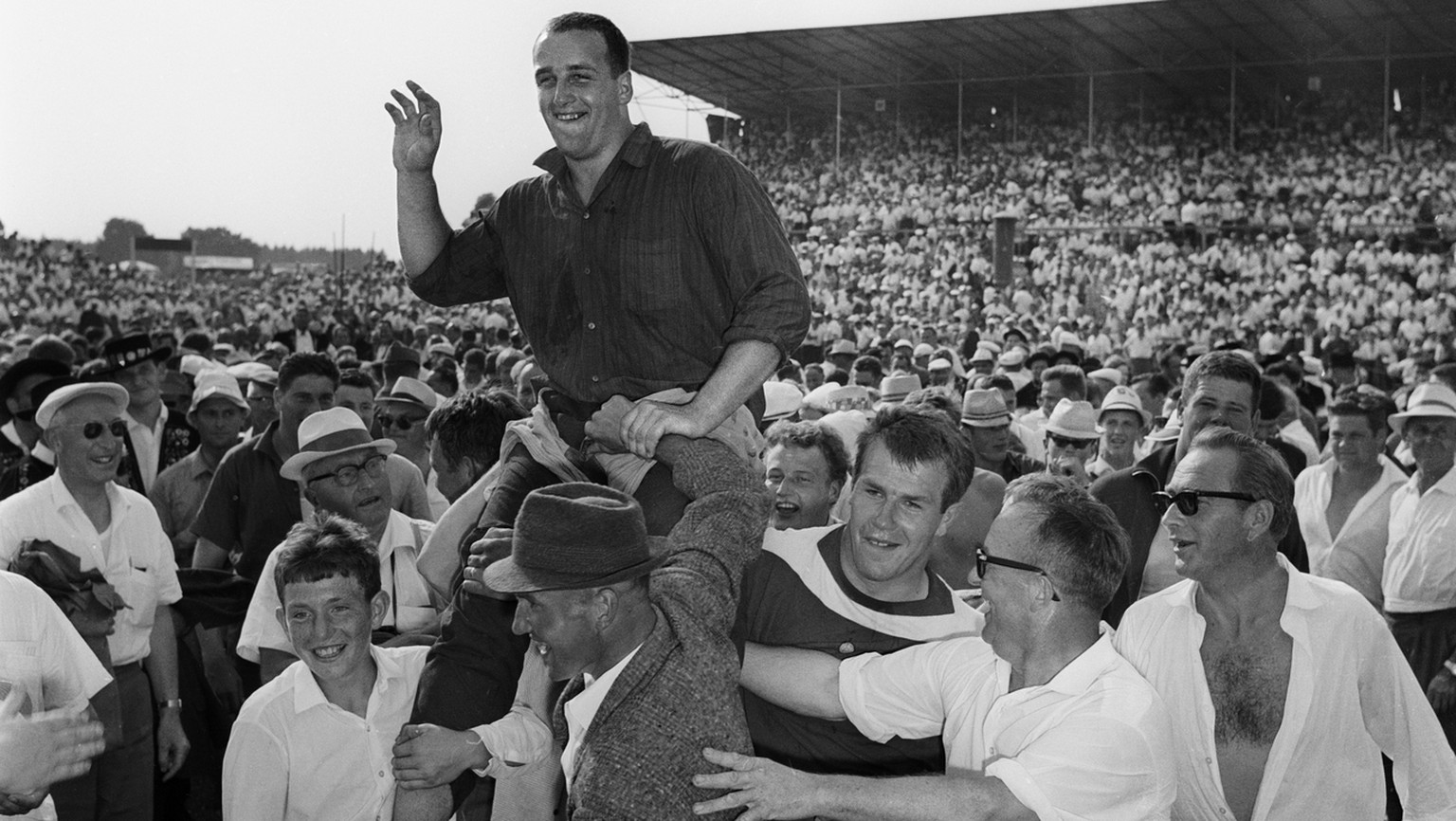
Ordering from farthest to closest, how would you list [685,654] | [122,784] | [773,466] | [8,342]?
1. [8,342]
2. [773,466]
3. [122,784]
4. [685,654]

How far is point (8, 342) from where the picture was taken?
12336mm

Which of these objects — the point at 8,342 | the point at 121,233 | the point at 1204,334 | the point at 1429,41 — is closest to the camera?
the point at 8,342

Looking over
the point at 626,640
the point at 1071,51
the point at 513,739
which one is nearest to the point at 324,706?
the point at 513,739

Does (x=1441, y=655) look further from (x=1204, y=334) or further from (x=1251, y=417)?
(x=1204, y=334)

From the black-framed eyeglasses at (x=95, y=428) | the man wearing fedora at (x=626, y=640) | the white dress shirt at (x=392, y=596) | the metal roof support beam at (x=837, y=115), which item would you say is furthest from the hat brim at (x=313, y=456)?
the metal roof support beam at (x=837, y=115)

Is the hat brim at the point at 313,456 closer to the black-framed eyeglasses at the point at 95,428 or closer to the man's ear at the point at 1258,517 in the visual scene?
the black-framed eyeglasses at the point at 95,428

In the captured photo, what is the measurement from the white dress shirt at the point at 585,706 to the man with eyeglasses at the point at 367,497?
210 centimetres

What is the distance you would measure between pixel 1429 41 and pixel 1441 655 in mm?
27396

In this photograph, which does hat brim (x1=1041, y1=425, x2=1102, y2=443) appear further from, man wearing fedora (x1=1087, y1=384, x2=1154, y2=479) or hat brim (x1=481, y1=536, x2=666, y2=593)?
hat brim (x1=481, y1=536, x2=666, y2=593)

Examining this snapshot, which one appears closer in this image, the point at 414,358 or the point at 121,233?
the point at 414,358

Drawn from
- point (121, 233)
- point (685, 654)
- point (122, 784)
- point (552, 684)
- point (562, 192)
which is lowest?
point (122, 784)

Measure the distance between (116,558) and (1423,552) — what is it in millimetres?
5249

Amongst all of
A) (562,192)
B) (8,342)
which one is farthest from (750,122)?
(562,192)

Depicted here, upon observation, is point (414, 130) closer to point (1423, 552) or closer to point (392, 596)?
point (392, 596)
